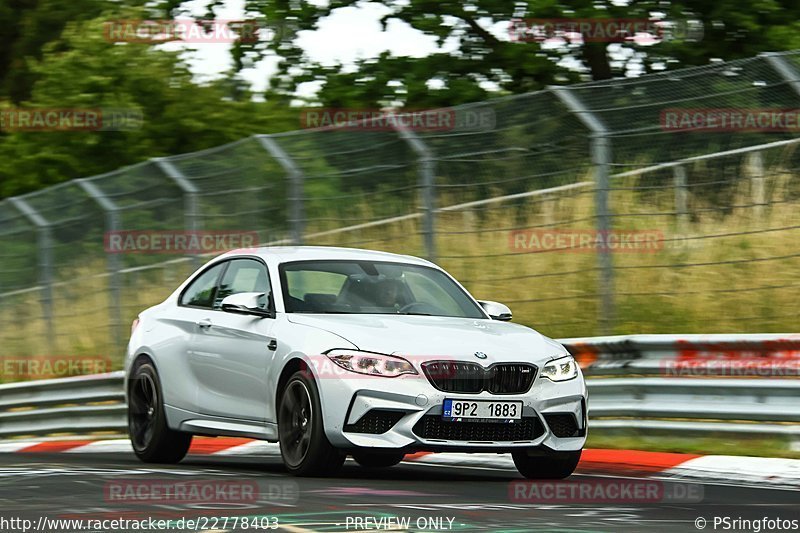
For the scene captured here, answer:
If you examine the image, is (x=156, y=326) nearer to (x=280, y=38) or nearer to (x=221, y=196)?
(x=221, y=196)

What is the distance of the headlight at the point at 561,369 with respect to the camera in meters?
9.18

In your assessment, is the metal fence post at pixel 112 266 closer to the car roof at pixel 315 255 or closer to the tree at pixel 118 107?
the car roof at pixel 315 255

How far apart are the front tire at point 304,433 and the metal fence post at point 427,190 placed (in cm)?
425

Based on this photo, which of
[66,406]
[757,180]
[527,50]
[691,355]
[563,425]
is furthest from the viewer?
[527,50]

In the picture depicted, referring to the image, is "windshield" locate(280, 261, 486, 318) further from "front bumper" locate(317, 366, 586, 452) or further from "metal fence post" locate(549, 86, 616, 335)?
"metal fence post" locate(549, 86, 616, 335)

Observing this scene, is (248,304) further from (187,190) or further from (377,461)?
(187,190)

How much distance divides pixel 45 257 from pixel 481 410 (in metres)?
11.3

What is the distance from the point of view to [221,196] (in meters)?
16.0

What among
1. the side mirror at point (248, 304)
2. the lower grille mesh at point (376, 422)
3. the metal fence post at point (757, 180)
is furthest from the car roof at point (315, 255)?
the metal fence post at point (757, 180)

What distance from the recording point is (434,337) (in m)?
9.05

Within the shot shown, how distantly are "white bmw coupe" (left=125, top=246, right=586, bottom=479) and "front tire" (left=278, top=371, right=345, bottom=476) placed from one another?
1cm

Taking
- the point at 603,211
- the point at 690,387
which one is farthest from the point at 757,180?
the point at 690,387

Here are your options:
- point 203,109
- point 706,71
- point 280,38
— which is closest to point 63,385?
point 706,71

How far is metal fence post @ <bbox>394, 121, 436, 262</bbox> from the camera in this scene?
1332cm
